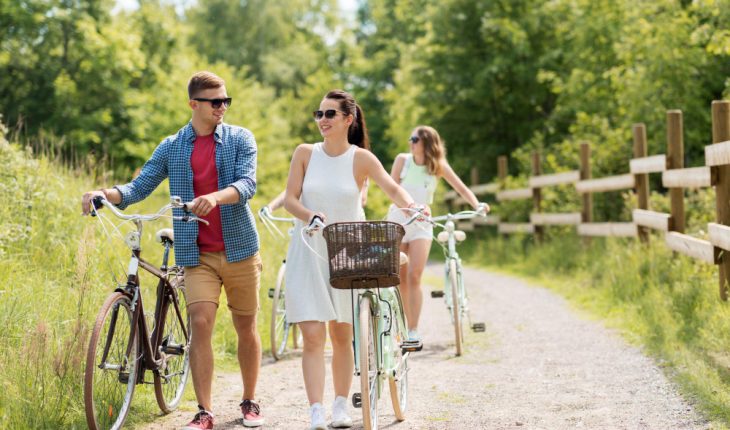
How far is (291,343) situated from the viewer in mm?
9453

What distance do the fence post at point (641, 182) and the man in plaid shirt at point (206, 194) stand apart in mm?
7995

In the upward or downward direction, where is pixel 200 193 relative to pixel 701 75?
downward

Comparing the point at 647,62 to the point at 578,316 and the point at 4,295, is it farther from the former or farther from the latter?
the point at 4,295

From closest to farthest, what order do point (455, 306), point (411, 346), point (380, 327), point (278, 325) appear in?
point (380, 327) < point (411, 346) < point (455, 306) < point (278, 325)

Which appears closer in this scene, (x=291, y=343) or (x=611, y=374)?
(x=611, y=374)

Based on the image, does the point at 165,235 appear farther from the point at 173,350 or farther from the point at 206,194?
the point at 173,350

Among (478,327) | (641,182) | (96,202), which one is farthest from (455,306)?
(641,182)

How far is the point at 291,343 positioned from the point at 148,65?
2243cm

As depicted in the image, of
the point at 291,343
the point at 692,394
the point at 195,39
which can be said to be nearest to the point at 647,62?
the point at 291,343

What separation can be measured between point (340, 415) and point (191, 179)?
1584 mm

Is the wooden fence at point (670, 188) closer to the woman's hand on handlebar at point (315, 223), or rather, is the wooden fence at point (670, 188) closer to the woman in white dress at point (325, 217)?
the woman in white dress at point (325, 217)

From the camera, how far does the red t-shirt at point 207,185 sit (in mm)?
5574

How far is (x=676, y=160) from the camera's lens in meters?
10.9

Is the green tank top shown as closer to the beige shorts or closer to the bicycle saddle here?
the beige shorts
